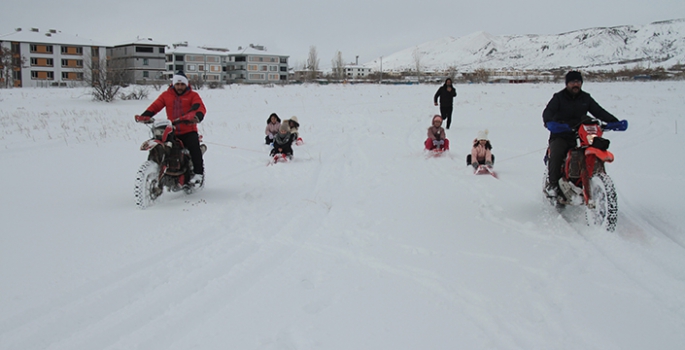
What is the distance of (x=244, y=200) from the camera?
6789 millimetres

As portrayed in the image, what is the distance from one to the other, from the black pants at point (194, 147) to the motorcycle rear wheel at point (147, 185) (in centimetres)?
60

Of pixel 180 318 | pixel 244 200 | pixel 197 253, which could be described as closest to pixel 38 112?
pixel 244 200

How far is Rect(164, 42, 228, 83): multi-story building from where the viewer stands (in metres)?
100

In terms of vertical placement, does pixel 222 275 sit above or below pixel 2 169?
below

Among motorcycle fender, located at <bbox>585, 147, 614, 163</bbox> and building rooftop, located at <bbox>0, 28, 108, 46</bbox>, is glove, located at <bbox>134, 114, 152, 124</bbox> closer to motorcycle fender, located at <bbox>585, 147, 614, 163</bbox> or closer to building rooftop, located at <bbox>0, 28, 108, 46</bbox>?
motorcycle fender, located at <bbox>585, 147, 614, 163</bbox>

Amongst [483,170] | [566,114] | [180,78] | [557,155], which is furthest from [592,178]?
[180,78]

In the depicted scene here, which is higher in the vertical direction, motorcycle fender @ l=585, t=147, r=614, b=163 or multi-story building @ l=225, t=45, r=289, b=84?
multi-story building @ l=225, t=45, r=289, b=84

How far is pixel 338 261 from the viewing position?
13.9 feet

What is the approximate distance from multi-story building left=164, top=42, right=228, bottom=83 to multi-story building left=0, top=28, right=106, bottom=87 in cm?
1959

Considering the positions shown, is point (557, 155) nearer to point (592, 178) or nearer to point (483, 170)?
point (592, 178)

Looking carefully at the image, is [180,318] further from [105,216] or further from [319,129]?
[319,129]

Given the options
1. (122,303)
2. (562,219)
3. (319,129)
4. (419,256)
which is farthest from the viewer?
(319,129)

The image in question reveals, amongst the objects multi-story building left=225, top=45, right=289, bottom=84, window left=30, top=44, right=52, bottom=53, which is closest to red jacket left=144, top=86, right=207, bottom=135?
window left=30, top=44, right=52, bottom=53

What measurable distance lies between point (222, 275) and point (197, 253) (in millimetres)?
648
